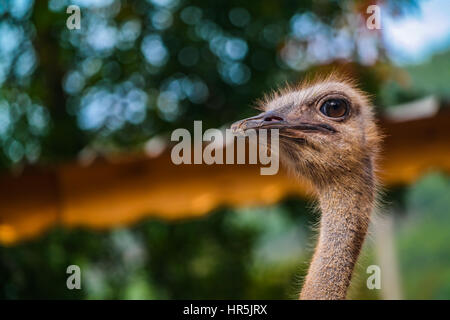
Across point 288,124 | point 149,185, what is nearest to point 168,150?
point 149,185

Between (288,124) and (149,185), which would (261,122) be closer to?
→ (288,124)

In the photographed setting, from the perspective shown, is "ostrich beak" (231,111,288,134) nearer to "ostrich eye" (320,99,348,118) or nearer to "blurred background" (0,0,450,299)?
"ostrich eye" (320,99,348,118)

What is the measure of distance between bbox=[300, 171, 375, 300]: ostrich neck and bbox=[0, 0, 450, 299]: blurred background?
126cm

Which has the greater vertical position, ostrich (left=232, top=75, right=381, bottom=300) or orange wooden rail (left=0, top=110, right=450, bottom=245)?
orange wooden rail (left=0, top=110, right=450, bottom=245)

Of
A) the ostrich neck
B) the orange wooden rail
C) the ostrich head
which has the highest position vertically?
the orange wooden rail

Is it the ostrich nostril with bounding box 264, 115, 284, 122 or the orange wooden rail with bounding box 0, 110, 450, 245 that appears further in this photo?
the orange wooden rail with bounding box 0, 110, 450, 245

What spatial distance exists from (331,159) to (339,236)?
0.47 feet

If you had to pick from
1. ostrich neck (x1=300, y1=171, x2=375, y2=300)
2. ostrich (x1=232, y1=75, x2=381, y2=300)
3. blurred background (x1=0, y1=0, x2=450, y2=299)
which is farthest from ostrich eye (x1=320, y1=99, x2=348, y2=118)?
blurred background (x1=0, y1=0, x2=450, y2=299)

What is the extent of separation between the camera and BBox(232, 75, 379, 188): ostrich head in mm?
1228

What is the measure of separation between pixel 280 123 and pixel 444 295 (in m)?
3.20

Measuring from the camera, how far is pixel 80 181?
2979 mm

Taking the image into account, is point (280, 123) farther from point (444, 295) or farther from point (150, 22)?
point (444, 295)

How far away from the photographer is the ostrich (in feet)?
3.92
